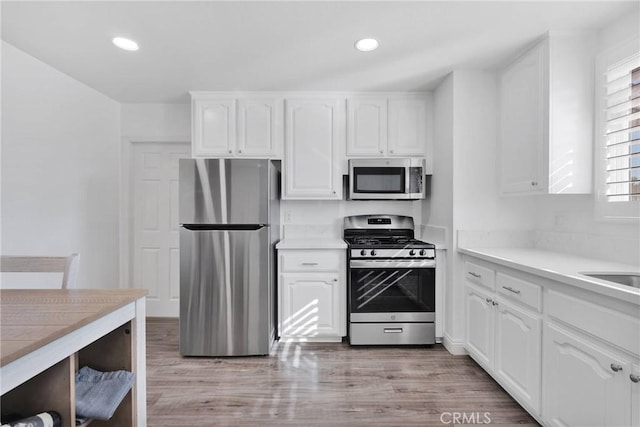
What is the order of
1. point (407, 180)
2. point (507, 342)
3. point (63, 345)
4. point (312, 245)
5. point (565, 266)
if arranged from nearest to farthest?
point (63, 345), point (565, 266), point (507, 342), point (312, 245), point (407, 180)

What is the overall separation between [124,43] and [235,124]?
1.08m

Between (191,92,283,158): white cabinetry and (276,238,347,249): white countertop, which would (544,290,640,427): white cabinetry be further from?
(191,92,283,158): white cabinetry

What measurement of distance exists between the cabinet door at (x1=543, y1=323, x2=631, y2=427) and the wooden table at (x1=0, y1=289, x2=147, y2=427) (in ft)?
5.98

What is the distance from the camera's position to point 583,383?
1.38m

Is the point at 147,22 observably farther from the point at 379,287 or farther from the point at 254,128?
the point at 379,287

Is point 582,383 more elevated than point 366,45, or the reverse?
point 366,45

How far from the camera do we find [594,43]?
205cm

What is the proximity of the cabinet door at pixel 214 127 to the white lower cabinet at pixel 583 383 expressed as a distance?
9.19 ft

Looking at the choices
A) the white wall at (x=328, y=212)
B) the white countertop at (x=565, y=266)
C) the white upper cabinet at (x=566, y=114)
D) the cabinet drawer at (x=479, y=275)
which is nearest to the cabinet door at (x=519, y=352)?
the cabinet drawer at (x=479, y=275)

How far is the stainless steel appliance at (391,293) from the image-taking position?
2705 millimetres

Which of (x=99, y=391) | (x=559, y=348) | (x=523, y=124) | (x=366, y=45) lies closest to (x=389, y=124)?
(x=366, y=45)

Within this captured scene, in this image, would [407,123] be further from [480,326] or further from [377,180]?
[480,326]

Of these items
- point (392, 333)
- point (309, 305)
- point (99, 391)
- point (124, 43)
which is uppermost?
point (124, 43)

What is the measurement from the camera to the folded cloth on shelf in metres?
0.97
